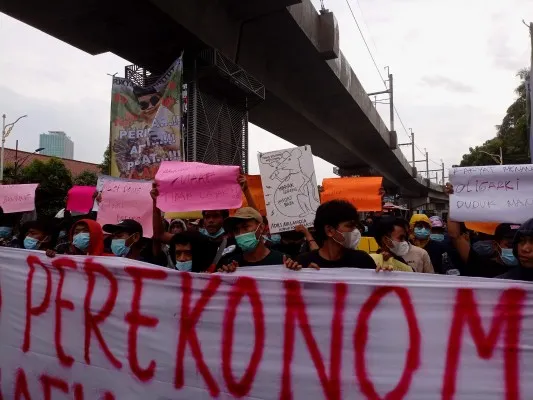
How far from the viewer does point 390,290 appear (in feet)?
6.60

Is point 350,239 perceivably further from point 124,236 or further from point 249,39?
point 249,39

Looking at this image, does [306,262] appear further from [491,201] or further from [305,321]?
[491,201]

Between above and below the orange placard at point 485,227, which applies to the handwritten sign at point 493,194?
above

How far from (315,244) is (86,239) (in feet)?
4.98

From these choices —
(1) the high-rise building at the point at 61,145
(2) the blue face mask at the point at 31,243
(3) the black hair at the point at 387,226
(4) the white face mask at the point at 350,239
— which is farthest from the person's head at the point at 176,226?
(1) the high-rise building at the point at 61,145

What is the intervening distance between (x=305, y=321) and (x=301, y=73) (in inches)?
426

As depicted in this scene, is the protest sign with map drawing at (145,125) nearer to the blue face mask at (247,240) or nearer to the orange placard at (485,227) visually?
the blue face mask at (247,240)

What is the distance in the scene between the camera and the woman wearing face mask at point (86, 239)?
10.4 ft

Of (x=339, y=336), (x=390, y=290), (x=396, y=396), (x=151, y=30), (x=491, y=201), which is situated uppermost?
(x=151, y=30)

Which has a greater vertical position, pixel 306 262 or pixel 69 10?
pixel 69 10

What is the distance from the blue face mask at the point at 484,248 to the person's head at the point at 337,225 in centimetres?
94

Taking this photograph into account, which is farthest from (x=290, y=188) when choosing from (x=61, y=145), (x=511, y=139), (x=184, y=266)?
(x=61, y=145)

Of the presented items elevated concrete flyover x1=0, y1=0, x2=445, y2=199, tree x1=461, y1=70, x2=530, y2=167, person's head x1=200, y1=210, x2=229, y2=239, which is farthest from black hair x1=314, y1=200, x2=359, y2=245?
tree x1=461, y1=70, x2=530, y2=167

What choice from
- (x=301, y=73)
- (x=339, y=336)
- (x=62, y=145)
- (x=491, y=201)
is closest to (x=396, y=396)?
(x=339, y=336)
